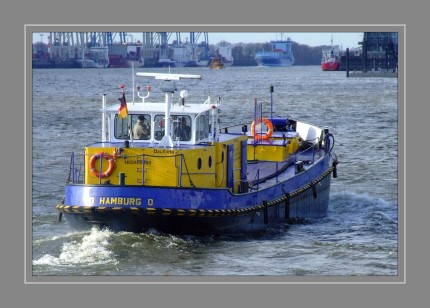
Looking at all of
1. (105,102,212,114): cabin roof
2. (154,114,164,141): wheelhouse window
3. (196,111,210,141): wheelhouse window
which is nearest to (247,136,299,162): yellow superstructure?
(196,111,210,141): wheelhouse window

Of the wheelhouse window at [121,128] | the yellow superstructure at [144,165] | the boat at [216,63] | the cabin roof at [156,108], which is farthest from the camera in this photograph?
the boat at [216,63]

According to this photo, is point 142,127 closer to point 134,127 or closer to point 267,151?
point 134,127

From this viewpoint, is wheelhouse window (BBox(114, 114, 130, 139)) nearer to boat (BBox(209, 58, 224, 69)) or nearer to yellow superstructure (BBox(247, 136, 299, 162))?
yellow superstructure (BBox(247, 136, 299, 162))

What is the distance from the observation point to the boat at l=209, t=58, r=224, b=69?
2040 inches

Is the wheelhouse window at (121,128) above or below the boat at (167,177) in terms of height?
above

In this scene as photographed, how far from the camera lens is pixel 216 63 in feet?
176

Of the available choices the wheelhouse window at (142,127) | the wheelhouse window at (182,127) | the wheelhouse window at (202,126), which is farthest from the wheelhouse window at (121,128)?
the wheelhouse window at (202,126)

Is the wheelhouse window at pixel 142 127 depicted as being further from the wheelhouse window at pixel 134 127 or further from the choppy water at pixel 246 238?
the choppy water at pixel 246 238

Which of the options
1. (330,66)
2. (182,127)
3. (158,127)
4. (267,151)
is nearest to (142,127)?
(158,127)

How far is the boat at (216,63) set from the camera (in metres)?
51.8

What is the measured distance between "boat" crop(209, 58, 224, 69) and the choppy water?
3.03 ft

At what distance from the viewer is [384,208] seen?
35.8 meters

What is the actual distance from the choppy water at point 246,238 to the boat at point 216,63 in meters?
0.92

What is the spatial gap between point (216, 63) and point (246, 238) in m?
24.4
